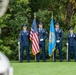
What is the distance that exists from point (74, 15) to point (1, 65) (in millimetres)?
15597

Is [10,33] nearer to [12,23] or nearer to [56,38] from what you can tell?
[12,23]

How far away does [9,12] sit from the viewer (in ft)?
54.9

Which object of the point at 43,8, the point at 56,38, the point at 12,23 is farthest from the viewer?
the point at 43,8

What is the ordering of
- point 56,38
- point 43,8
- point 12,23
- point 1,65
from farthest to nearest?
point 43,8, point 12,23, point 56,38, point 1,65

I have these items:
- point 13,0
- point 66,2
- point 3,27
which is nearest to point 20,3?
point 13,0

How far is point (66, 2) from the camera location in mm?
18344

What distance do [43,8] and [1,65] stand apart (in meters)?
15.2

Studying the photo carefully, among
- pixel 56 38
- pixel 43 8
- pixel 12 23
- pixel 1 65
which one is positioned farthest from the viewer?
pixel 43 8

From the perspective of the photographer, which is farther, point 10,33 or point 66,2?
point 66,2

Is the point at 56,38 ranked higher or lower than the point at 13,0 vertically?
lower

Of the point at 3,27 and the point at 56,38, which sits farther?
the point at 3,27

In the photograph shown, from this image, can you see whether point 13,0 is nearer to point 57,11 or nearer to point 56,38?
point 57,11

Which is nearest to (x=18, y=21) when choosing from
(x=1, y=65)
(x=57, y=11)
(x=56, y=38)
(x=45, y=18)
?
(x=45, y=18)

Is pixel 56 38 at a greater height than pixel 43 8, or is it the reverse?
A: pixel 43 8
